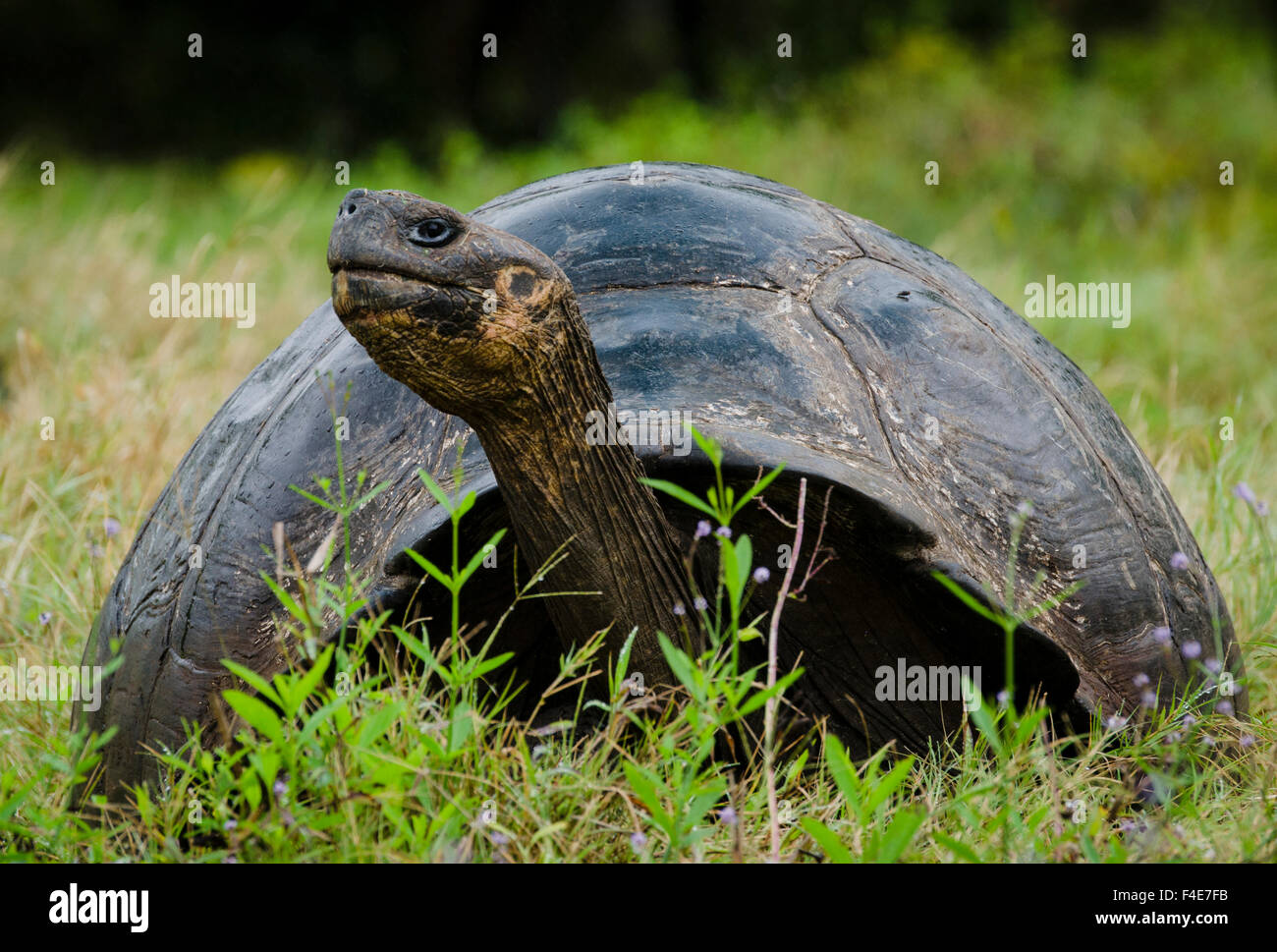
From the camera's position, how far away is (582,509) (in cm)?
203

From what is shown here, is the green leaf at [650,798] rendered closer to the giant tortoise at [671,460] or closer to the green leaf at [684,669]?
the green leaf at [684,669]

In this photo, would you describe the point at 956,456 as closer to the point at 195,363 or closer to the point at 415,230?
the point at 415,230

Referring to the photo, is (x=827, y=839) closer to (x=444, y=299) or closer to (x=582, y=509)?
(x=582, y=509)

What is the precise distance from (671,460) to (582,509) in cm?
16

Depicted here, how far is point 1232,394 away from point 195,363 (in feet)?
14.4

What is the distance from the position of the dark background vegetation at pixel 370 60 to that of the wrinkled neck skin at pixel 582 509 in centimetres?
1211

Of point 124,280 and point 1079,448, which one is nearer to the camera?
point 1079,448

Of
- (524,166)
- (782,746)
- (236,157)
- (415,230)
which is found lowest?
(782,746)

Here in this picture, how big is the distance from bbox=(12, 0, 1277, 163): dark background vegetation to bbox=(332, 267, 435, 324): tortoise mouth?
12.3 metres

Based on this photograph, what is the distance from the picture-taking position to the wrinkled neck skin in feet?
6.44

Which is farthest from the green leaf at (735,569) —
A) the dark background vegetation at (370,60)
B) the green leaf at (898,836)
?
the dark background vegetation at (370,60)

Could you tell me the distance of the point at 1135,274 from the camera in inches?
286

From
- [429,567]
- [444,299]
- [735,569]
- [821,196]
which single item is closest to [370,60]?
[821,196]
